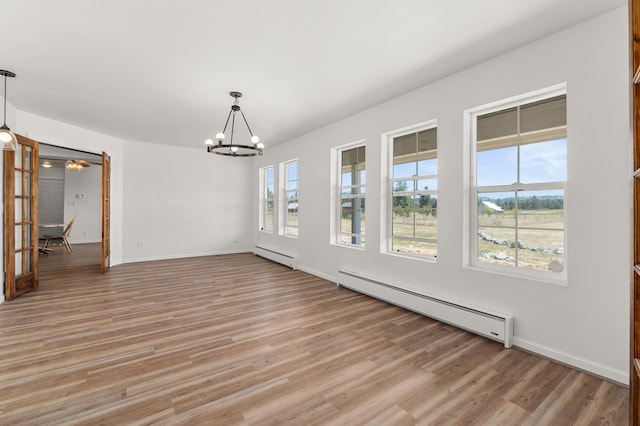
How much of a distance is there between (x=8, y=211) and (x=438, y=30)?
5.77 meters

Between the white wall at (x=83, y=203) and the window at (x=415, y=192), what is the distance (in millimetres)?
10741

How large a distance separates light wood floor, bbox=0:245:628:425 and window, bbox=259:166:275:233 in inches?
153

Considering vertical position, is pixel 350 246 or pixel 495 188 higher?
pixel 495 188

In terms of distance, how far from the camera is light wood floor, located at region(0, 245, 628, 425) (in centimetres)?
187

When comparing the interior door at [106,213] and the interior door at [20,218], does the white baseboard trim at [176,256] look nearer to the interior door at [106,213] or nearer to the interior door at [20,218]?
the interior door at [106,213]

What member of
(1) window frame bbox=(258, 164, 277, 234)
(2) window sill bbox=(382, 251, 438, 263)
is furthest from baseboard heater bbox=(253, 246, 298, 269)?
(2) window sill bbox=(382, 251, 438, 263)

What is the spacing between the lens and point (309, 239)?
583 centimetres

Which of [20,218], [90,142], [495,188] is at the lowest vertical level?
[20,218]

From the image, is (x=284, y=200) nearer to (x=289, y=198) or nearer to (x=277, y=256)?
(x=289, y=198)

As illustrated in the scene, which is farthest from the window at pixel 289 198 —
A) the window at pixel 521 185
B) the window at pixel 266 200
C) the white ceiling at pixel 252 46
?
the window at pixel 521 185

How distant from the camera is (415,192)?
3.91 meters

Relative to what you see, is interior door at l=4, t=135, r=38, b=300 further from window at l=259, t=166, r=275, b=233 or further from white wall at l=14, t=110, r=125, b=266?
window at l=259, t=166, r=275, b=233

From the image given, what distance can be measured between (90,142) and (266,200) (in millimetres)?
3917

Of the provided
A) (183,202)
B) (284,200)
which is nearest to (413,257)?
(284,200)
